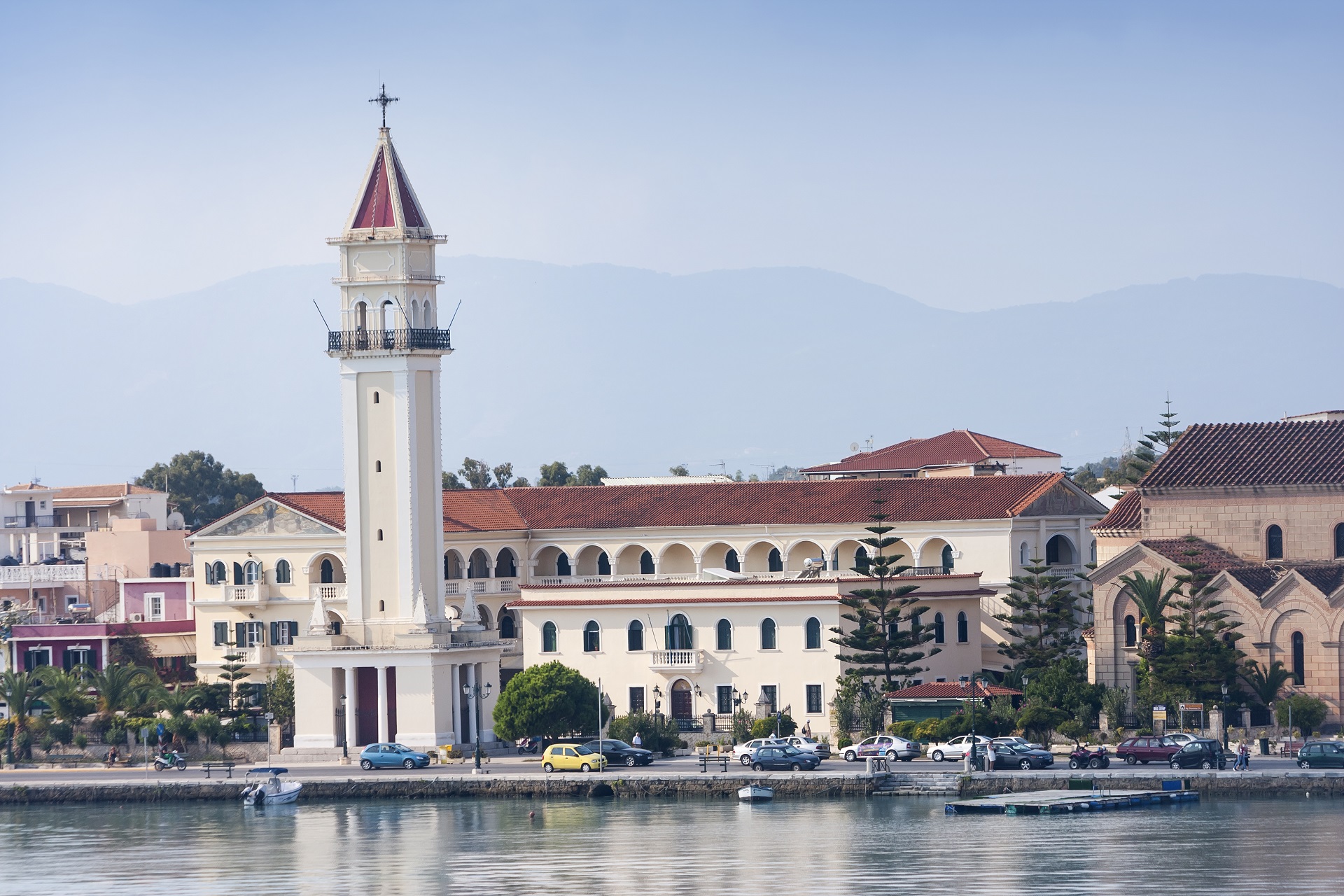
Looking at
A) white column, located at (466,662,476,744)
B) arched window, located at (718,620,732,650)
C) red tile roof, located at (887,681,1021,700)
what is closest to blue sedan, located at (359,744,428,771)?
white column, located at (466,662,476,744)

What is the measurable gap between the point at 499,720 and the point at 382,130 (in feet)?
68.6

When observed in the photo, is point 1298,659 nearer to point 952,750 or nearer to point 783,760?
point 952,750

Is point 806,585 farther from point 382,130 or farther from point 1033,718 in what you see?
point 382,130

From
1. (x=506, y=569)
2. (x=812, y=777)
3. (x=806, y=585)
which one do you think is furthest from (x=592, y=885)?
(x=506, y=569)

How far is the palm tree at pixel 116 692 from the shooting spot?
291 ft

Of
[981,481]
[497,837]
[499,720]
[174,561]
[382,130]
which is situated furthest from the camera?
[174,561]


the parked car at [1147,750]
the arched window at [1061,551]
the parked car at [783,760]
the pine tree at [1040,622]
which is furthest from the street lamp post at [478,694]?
the arched window at [1061,551]

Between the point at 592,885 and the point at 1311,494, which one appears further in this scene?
the point at 1311,494

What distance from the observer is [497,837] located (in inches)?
2699

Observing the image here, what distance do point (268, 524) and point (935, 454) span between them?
29072 mm

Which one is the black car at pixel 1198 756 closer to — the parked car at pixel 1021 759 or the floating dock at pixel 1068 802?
the floating dock at pixel 1068 802

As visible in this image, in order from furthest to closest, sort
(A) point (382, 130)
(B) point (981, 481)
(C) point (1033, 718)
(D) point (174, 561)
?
(D) point (174, 561) < (B) point (981, 481) < (A) point (382, 130) < (C) point (1033, 718)

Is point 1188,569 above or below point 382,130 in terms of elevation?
below

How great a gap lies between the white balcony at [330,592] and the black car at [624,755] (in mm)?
19660
